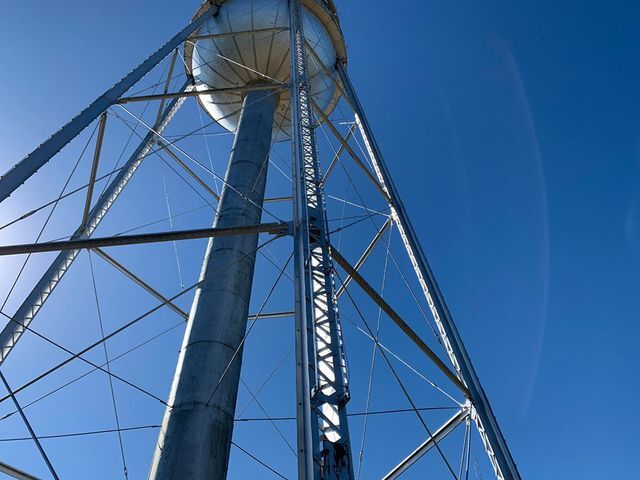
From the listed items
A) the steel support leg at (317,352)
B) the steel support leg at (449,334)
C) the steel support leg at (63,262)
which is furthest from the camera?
the steel support leg at (63,262)

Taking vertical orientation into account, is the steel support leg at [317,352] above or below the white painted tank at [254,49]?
below

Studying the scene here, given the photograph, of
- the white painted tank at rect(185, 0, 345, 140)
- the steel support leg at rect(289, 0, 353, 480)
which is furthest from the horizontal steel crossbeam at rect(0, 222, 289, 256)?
the white painted tank at rect(185, 0, 345, 140)

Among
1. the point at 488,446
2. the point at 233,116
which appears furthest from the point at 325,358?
the point at 233,116

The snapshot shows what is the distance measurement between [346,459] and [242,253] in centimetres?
377

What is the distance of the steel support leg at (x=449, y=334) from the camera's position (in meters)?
5.43

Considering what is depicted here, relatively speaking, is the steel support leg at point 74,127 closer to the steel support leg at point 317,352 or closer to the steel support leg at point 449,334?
the steel support leg at point 317,352

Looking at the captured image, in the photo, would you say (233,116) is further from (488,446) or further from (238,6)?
(488,446)

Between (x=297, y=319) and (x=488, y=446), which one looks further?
(x=488, y=446)

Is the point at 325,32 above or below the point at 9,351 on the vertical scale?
above

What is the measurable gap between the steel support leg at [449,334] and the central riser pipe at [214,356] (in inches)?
90.9

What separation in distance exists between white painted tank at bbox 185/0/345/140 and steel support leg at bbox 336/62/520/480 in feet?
8.78

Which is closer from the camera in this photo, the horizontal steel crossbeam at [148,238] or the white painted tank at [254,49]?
the horizontal steel crossbeam at [148,238]

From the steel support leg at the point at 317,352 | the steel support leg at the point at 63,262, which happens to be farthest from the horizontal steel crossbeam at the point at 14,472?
the steel support leg at the point at 317,352

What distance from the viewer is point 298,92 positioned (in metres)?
7.57
